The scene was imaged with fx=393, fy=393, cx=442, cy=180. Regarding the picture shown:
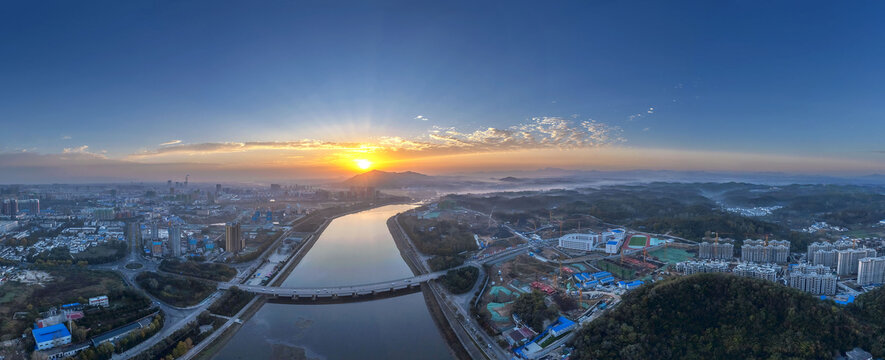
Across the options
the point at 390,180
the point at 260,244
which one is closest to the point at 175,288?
the point at 260,244

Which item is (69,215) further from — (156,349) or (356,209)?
(156,349)

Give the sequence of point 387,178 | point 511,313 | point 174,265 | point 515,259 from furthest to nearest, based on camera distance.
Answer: point 387,178, point 515,259, point 174,265, point 511,313

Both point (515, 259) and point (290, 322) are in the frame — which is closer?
point (290, 322)

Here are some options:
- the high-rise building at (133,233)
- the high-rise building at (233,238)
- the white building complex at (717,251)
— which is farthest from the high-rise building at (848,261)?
the high-rise building at (133,233)

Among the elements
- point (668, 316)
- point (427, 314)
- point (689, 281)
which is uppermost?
point (689, 281)

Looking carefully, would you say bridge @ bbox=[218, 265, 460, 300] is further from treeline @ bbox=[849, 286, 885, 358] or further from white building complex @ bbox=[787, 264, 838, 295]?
white building complex @ bbox=[787, 264, 838, 295]

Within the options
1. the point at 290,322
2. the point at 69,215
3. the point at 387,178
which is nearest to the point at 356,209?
the point at 69,215

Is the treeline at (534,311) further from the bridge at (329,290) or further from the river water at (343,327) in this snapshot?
the bridge at (329,290)
